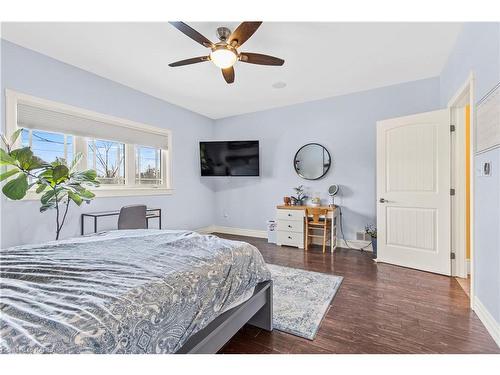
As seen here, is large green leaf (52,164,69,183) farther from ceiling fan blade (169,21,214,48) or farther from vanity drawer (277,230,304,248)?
vanity drawer (277,230,304,248)

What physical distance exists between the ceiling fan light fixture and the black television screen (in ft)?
7.27

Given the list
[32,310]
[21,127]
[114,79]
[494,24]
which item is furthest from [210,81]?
[32,310]

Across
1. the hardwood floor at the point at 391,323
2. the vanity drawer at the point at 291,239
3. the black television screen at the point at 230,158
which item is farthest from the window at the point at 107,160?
the hardwood floor at the point at 391,323

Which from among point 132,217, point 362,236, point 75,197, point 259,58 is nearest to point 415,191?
point 362,236

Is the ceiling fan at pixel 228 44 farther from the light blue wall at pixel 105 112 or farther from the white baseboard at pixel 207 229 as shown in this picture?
the white baseboard at pixel 207 229

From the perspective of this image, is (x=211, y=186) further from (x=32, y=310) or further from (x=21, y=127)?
(x=32, y=310)

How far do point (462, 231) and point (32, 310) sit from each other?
3.71m

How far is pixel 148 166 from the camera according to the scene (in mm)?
4141

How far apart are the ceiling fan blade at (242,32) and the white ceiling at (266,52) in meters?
0.25

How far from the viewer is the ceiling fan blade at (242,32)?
1.93 metres

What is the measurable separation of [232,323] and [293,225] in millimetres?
2794

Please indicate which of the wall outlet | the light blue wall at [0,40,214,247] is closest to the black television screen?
the light blue wall at [0,40,214,247]

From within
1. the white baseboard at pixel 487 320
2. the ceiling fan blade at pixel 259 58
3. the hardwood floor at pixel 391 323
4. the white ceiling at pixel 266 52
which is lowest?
the hardwood floor at pixel 391 323

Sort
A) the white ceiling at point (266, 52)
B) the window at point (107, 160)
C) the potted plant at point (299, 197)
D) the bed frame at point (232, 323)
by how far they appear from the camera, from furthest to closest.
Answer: the potted plant at point (299, 197)
the window at point (107, 160)
the white ceiling at point (266, 52)
the bed frame at point (232, 323)
